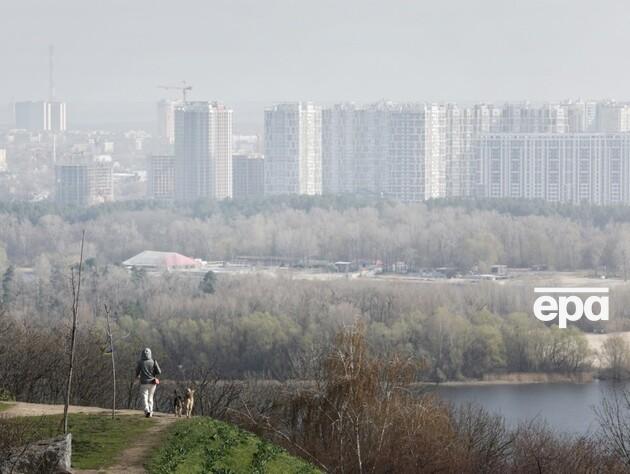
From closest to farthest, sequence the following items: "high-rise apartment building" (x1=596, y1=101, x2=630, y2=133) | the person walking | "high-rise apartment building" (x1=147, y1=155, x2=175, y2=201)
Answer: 1. the person walking
2. "high-rise apartment building" (x1=596, y1=101, x2=630, y2=133)
3. "high-rise apartment building" (x1=147, y1=155, x2=175, y2=201)

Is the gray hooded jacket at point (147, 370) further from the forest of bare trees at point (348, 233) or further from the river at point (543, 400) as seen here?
the forest of bare trees at point (348, 233)

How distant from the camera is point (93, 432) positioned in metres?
5.79

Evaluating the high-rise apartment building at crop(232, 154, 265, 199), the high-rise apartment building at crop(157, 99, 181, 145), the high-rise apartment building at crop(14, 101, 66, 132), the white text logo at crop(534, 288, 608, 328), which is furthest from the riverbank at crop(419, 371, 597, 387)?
the high-rise apartment building at crop(14, 101, 66, 132)

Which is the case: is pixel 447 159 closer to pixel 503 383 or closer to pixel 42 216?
pixel 42 216

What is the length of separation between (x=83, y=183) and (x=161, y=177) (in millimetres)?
2397

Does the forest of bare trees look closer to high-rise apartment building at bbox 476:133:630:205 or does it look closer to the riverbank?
high-rise apartment building at bbox 476:133:630:205

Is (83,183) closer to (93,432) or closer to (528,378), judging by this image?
(528,378)

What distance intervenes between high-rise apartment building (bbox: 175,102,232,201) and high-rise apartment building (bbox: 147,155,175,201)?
75cm

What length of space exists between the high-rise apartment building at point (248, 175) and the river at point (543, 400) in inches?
984

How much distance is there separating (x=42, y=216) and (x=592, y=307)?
14.3 metres

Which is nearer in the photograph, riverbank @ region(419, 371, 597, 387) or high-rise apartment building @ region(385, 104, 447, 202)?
riverbank @ region(419, 371, 597, 387)

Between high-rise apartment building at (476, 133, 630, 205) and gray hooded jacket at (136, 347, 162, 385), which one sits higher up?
high-rise apartment building at (476, 133, 630, 205)

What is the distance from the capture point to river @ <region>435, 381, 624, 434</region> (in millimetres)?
13852

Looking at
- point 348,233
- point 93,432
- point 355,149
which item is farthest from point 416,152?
point 93,432
